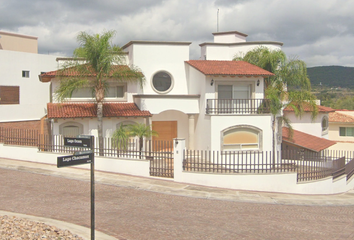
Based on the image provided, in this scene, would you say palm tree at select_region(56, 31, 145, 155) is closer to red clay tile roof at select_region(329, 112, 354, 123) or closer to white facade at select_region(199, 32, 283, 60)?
white facade at select_region(199, 32, 283, 60)

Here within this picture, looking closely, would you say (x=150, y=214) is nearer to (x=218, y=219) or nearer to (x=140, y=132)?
(x=218, y=219)

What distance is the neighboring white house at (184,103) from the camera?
794 inches

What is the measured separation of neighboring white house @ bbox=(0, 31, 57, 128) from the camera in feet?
83.7

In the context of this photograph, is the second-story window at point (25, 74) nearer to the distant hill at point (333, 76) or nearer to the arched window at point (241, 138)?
the arched window at point (241, 138)

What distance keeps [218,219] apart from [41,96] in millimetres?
22478

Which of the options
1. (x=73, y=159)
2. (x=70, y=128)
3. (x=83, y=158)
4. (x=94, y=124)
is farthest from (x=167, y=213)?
(x=70, y=128)

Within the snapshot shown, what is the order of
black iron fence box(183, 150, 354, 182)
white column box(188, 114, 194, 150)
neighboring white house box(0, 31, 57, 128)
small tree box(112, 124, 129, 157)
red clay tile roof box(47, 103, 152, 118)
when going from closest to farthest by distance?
black iron fence box(183, 150, 354, 182), small tree box(112, 124, 129, 157), red clay tile roof box(47, 103, 152, 118), white column box(188, 114, 194, 150), neighboring white house box(0, 31, 57, 128)

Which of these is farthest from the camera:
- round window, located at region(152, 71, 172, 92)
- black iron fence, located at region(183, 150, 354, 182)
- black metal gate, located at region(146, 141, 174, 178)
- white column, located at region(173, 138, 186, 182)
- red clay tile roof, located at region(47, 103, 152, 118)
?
round window, located at region(152, 71, 172, 92)

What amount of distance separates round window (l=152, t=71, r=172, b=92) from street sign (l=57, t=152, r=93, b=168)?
1576 cm

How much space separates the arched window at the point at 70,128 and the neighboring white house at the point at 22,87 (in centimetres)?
645

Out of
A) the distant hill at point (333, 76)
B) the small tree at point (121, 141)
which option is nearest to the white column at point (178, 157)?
the small tree at point (121, 141)

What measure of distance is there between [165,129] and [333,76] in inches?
4376

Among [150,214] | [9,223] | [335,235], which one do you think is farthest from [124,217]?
[335,235]

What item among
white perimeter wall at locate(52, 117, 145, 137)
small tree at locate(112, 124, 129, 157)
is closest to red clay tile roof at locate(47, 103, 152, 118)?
white perimeter wall at locate(52, 117, 145, 137)
